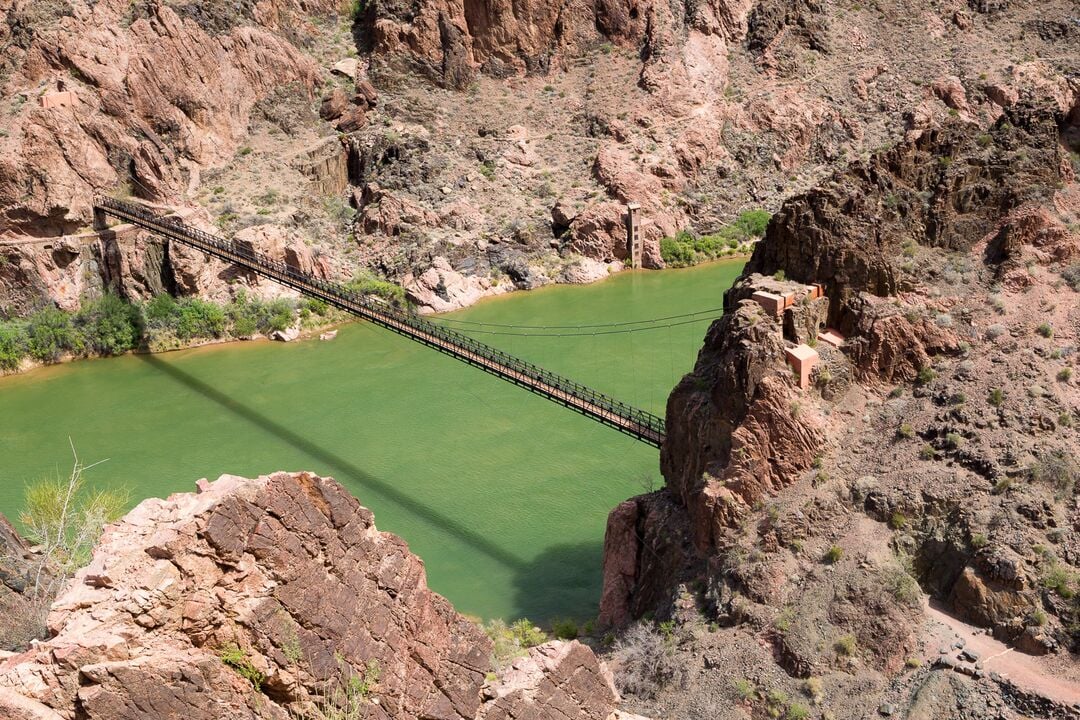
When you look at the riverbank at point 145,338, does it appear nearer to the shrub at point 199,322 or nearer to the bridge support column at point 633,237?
the shrub at point 199,322

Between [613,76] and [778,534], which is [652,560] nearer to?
[778,534]

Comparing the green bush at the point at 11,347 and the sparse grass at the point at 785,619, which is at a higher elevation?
the sparse grass at the point at 785,619

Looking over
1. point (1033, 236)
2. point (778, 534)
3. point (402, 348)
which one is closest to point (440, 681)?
point (778, 534)

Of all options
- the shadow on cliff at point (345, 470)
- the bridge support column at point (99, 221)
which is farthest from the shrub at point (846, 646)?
the bridge support column at point (99, 221)

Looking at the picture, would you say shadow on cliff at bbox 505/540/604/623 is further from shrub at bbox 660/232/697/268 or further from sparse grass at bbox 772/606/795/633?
shrub at bbox 660/232/697/268

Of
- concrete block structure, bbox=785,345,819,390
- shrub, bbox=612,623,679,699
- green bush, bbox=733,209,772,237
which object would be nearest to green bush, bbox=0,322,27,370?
shrub, bbox=612,623,679,699

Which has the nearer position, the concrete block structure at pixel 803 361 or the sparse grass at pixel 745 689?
the sparse grass at pixel 745 689
